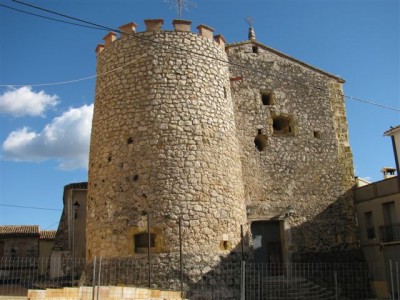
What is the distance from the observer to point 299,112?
17.8 meters

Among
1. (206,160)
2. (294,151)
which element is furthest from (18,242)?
(206,160)

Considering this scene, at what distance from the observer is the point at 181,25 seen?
1410cm

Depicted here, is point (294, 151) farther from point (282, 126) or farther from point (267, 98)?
point (267, 98)

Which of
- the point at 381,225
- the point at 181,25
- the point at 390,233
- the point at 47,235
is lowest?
the point at 390,233

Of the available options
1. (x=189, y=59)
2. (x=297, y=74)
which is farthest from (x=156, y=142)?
(x=297, y=74)

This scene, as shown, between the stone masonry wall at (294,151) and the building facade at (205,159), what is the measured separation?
0.04 meters

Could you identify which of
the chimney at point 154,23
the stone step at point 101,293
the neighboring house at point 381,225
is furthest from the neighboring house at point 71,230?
the neighboring house at point 381,225

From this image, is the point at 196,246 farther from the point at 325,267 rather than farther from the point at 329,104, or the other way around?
the point at 329,104

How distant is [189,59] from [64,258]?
34.2 ft

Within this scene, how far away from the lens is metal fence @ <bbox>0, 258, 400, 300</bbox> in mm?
12000

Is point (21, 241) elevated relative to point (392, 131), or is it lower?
lower

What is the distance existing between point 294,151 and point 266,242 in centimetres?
369

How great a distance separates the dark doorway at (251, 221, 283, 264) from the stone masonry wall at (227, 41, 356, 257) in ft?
1.00

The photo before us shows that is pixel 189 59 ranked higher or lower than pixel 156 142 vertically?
higher
